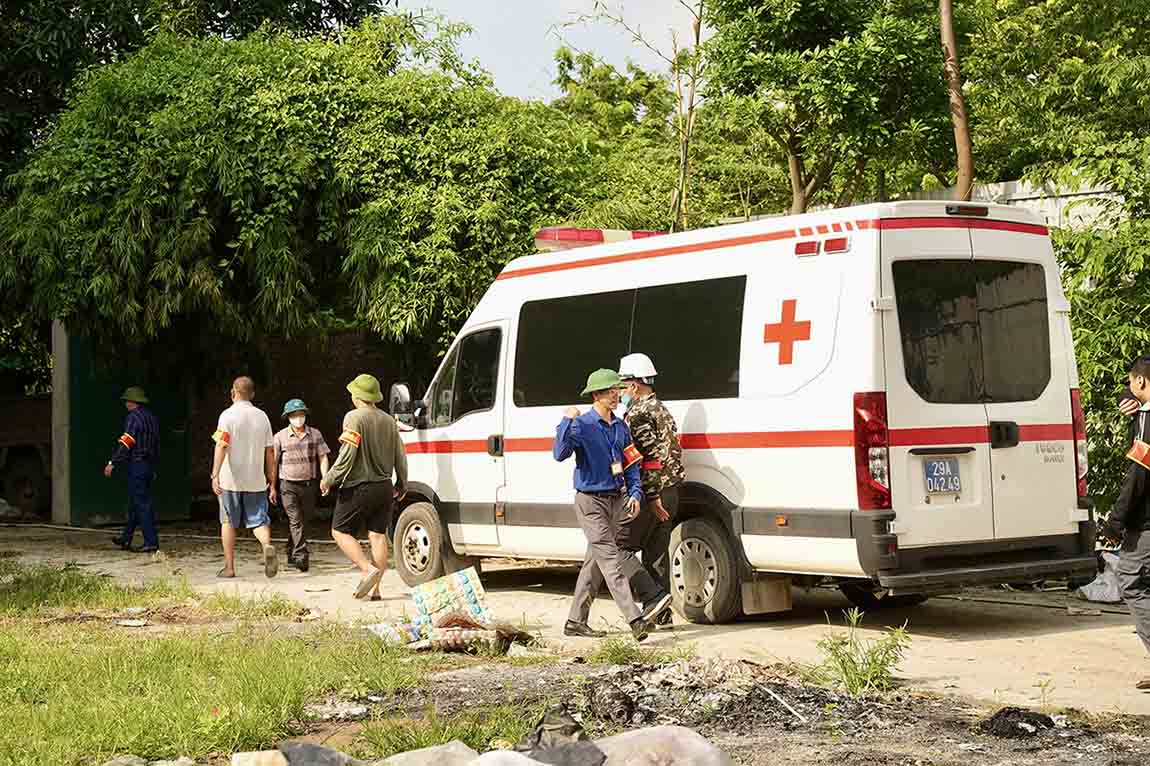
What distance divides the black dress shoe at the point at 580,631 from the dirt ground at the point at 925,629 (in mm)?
55

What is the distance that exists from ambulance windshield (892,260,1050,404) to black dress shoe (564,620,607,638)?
8.57 feet

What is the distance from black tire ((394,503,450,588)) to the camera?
44.5 ft

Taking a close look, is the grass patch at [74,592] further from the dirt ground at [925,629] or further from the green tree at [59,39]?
the green tree at [59,39]

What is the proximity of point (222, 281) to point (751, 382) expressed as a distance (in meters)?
8.95

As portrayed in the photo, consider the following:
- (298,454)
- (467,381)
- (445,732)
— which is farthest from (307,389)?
(445,732)

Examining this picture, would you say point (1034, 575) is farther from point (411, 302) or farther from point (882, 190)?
point (882, 190)

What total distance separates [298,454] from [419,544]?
6.62ft

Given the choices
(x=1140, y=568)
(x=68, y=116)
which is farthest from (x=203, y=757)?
(x=68, y=116)

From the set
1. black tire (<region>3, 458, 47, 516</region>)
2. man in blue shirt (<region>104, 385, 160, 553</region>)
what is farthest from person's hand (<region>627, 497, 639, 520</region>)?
black tire (<region>3, 458, 47, 516</region>)

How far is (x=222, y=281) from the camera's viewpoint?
17953mm

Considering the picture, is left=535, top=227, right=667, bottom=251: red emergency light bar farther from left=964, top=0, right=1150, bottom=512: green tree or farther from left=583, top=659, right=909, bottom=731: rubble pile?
left=583, top=659, right=909, bottom=731: rubble pile

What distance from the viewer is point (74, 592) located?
13.0m

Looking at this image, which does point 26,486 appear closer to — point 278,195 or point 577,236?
point 278,195

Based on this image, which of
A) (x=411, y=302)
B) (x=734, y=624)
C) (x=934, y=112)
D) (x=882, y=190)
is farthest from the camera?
(x=882, y=190)
